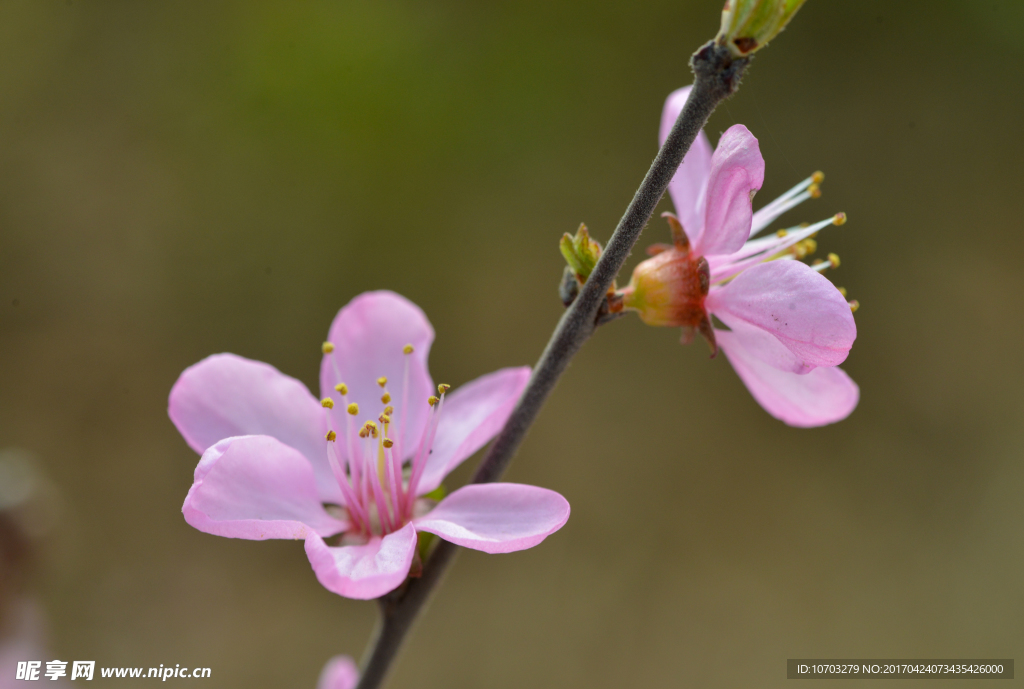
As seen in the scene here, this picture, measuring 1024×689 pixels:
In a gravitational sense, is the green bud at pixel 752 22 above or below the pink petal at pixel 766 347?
above

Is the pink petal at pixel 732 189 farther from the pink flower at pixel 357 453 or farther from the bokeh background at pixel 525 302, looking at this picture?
the bokeh background at pixel 525 302

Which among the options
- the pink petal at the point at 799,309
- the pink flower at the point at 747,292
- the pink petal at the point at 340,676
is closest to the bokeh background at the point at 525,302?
the pink petal at the point at 340,676

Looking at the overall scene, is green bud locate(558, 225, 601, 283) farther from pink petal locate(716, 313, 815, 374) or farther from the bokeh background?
the bokeh background

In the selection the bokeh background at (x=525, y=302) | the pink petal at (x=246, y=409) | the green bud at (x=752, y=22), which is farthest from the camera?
the bokeh background at (x=525, y=302)

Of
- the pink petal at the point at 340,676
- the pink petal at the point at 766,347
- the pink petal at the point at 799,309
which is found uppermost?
the pink petal at the point at 799,309

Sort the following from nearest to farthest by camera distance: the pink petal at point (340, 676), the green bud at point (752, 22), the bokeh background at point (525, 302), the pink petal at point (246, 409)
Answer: the green bud at point (752, 22) → the pink petal at point (246, 409) → the pink petal at point (340, 676) → the bokeh background at point (525, 302)

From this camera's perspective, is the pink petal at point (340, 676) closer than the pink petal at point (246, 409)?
No

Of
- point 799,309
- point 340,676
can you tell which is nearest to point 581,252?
point 799,309

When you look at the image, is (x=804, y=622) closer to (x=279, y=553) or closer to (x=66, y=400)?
(x=279, y=553)
